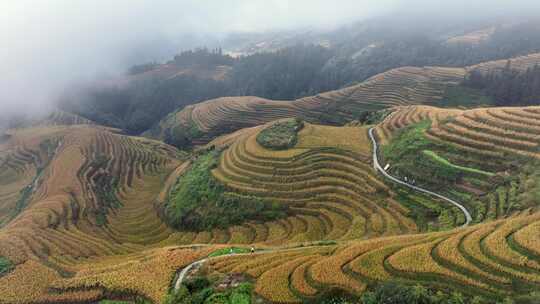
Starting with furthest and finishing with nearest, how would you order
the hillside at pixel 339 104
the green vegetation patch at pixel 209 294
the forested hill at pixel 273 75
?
the forested hill at pixel 273 75, the hillside at pixel 339 104, the green vegetation patch at pixel 209 294

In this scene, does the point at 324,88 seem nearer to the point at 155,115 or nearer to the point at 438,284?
the point at 155,115

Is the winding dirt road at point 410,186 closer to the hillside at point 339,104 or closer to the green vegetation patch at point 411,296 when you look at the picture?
the green vegetation patch at point 411,296

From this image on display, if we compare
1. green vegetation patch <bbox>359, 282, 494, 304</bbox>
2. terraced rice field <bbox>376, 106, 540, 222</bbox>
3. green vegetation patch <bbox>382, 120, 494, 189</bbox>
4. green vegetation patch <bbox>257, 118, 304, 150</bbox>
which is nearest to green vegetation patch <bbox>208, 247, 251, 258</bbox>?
green vegetation patch <bbox>359, 282, 494, 304</bbox>

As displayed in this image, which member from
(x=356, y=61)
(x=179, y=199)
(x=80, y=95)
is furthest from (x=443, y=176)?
(x=80, y=95)

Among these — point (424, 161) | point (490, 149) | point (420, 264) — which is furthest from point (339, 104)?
point (420, 264)

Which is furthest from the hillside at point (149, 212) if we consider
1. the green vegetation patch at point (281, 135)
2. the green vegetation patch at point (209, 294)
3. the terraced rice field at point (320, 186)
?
the green vegetation patch at point (209, 294)

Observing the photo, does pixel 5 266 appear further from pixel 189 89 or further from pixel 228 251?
pixel 189 89
